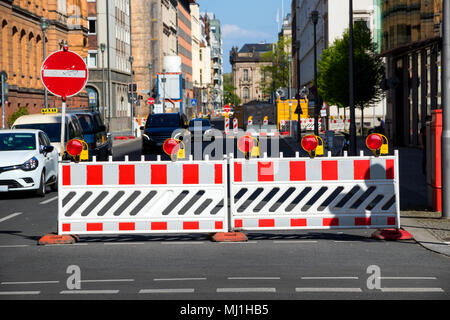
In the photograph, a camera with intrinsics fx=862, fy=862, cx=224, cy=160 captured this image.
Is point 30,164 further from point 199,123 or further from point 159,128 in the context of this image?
point 199,123

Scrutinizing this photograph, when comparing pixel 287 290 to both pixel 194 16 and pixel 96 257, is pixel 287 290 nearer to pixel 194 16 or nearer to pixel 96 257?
pixel 96 257

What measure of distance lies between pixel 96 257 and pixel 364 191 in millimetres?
3750

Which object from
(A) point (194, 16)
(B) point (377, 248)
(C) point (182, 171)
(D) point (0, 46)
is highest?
(A) point (194, 16)

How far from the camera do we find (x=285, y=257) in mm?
10062

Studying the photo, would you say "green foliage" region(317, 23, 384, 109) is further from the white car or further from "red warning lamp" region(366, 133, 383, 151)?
"red warning lamp" region(366, 133, 383, 151)

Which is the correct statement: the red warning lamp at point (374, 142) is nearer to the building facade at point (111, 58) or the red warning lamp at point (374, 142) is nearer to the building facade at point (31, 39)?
the building facade at point (31, 39)

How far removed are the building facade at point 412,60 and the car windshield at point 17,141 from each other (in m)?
14.2

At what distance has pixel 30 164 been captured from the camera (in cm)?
1881

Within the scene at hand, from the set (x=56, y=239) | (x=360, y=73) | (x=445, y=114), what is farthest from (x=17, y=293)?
(x=360, y=73)

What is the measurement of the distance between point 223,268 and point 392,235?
10.7ft

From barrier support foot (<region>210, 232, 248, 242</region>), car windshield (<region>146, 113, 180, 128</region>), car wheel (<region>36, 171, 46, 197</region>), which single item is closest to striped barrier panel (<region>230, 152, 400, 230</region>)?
barrier support foot (<region>210, 232, 248, 242</region>)

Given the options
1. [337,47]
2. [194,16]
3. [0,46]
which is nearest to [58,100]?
[0,46]

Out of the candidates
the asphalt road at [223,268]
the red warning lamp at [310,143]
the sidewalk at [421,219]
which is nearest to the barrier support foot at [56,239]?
the asphalt road at [223,268]

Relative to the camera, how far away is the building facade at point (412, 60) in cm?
3419
